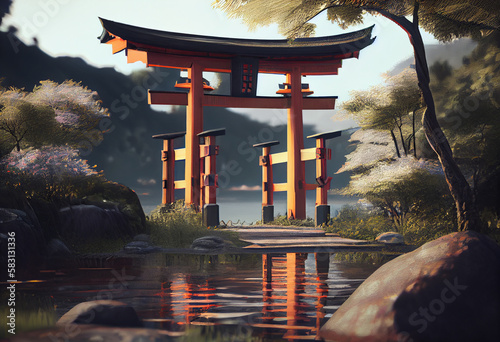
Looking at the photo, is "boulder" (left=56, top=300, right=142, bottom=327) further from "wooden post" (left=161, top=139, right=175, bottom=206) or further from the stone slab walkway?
"wooden post" (left=161, top=139, right=175, bottom=206)

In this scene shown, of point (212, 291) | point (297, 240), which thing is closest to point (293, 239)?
point (297, 240)

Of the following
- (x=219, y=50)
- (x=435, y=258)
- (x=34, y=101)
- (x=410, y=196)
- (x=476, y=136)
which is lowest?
(x=435, y=258)

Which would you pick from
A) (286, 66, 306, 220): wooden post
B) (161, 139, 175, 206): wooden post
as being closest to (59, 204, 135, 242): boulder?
(161, 139, 175, 206): wooden post

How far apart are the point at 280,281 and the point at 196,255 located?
4384 mm

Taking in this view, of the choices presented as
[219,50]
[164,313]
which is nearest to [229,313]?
[164,313]

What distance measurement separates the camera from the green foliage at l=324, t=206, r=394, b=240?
15035 mm

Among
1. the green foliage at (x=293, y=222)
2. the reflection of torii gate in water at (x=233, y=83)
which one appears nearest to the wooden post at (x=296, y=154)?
the reflection of torii gate in water at (x=233, y=83)

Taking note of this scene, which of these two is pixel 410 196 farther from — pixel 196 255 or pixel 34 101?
pixel 34 101

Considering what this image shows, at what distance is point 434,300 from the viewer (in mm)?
4449

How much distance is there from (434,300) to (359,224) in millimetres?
11431

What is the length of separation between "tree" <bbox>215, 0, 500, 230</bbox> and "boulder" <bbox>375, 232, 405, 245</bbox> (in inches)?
107

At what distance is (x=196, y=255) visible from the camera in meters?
12.0

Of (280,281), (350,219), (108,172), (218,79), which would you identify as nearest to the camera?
(280,281)

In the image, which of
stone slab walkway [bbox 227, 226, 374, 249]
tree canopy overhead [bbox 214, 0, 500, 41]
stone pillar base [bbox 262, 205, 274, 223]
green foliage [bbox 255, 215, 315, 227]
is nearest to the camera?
tree canopy overhead [bbox 214, 0, 500, 41]
